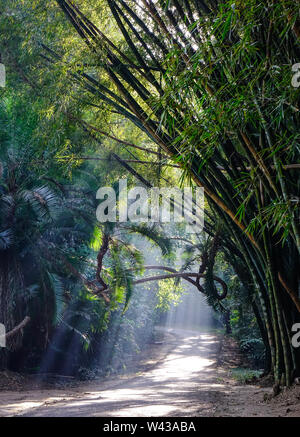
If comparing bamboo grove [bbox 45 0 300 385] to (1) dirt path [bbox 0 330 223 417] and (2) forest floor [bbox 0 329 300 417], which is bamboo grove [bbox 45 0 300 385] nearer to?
(2) forest floor [bbox 0 329 300 417]

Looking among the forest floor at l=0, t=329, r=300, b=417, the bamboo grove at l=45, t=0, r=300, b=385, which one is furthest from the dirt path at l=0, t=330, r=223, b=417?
the bamboo grove at l=45, t=0, r=300, b=385

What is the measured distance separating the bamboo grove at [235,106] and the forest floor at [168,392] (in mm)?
953

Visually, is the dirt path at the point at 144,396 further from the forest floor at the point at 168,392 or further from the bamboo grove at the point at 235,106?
the bamboo grove at the point at 235,106

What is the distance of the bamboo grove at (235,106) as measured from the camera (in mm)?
3047

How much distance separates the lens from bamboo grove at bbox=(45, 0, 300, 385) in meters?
3.05

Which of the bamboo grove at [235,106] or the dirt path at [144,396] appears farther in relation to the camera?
the dirt path at [144,396]

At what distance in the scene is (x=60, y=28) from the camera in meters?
5.82

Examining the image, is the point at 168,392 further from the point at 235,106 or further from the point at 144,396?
the point at 235,106

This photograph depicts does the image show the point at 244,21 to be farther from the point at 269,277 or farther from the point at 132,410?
the point at 132,410

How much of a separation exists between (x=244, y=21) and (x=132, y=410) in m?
3.44

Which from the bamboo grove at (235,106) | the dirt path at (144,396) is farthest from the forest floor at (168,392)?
the bamboo grove at (235,106)

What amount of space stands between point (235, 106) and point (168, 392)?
15.6 feet

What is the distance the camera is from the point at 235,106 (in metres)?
3.03

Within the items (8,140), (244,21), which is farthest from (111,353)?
(244,21)
